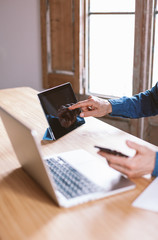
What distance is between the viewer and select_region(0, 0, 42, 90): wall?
3688 millimetres

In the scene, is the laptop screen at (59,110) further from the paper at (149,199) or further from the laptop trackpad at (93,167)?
the paper at (149,199)

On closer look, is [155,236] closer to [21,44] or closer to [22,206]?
[22,206]

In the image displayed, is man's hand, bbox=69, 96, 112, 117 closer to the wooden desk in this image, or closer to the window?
the wooden desk

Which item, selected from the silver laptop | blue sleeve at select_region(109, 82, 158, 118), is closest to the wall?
blue sleeve at select_region(109, 82, 158, 118)

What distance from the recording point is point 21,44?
3.83m

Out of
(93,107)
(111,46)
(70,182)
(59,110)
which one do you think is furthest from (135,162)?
(111,46)

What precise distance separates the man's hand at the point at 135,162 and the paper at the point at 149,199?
A: 0.06 m

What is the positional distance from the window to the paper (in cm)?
215

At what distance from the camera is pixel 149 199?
39.8 inches

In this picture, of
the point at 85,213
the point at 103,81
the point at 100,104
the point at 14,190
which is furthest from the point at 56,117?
the point at 103,81

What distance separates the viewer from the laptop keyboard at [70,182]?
1014 mm

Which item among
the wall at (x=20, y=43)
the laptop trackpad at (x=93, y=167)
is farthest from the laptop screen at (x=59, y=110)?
the wall at (x=20, y=43)

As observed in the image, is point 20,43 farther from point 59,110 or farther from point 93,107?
point 59,110

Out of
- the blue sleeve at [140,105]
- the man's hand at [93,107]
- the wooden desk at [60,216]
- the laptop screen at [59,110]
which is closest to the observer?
the wooden desk at [60,216]
